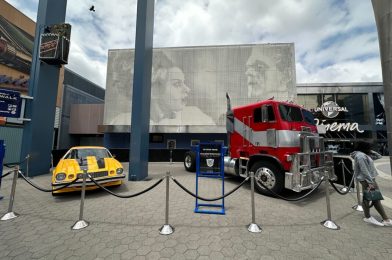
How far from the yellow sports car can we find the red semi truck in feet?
14.7

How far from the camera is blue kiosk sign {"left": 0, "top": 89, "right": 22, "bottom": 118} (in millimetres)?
7488

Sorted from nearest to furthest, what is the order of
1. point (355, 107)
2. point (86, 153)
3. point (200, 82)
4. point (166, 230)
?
point (166, 230) < point (86, 153) < point (200, 82) < point (355, 107)

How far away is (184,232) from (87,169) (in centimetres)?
366

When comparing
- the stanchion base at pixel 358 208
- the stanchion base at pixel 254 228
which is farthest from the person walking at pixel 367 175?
the stanchion base at pixel 254 228

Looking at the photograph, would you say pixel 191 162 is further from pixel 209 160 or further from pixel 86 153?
pixel 209 160

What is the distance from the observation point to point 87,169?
17.2ft

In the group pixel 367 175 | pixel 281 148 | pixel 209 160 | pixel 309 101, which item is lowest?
pixel 367 175

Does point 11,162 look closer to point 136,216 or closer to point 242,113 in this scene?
point 136,216

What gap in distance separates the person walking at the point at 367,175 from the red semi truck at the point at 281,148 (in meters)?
0.78

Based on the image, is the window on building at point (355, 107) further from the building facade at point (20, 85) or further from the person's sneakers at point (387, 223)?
the building facade at point (20, 85)

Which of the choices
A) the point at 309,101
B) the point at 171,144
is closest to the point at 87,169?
the point at 171,144

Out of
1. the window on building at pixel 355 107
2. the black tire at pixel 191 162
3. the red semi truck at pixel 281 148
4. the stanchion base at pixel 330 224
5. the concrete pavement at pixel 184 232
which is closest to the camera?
the concrete pavement at pixel 184 232

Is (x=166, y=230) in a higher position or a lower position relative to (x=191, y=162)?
lower

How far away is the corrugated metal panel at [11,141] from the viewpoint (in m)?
13.1
